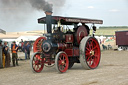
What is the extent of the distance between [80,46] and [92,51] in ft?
2.16

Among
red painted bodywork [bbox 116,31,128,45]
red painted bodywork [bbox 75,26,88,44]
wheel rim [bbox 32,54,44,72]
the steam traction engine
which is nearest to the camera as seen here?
the steam traction engine

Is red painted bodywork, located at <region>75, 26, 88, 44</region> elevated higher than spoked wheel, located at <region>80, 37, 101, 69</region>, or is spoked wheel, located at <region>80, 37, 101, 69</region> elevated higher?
red painted bodywork, located at <region>75, 26, 88, 44</region>

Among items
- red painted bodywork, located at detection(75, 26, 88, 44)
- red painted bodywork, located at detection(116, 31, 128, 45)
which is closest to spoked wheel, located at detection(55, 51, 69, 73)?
red painted bodywork, located at detection(75, 26, 88, 44)

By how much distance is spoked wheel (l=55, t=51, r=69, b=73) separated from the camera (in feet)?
26.7

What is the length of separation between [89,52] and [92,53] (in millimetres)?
155

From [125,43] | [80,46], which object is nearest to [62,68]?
[80,46]

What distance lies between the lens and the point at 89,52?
30.9 feet

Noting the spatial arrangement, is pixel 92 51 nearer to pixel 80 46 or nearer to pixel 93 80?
pixel 80 46

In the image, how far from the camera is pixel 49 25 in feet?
27.8

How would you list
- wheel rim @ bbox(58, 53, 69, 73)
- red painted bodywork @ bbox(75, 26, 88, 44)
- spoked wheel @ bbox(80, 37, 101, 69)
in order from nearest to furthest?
wheel rim @ bbox(58, 53, 69, 73) → spoked wheel @ bbox(80, 37, 101, 69) → red painted bodywork @ bbox(75, 26, 88, 44)

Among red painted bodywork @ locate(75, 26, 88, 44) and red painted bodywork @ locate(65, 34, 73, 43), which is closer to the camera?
red painted bodywork @ locate(65, 34, 73, 43)

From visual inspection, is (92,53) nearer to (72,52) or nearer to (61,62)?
(72,52)

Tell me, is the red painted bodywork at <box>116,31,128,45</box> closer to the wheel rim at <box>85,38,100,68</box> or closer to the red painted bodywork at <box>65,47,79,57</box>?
the wheel rim at <box>85,38,100,68</box>

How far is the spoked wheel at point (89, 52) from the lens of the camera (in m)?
9.00
